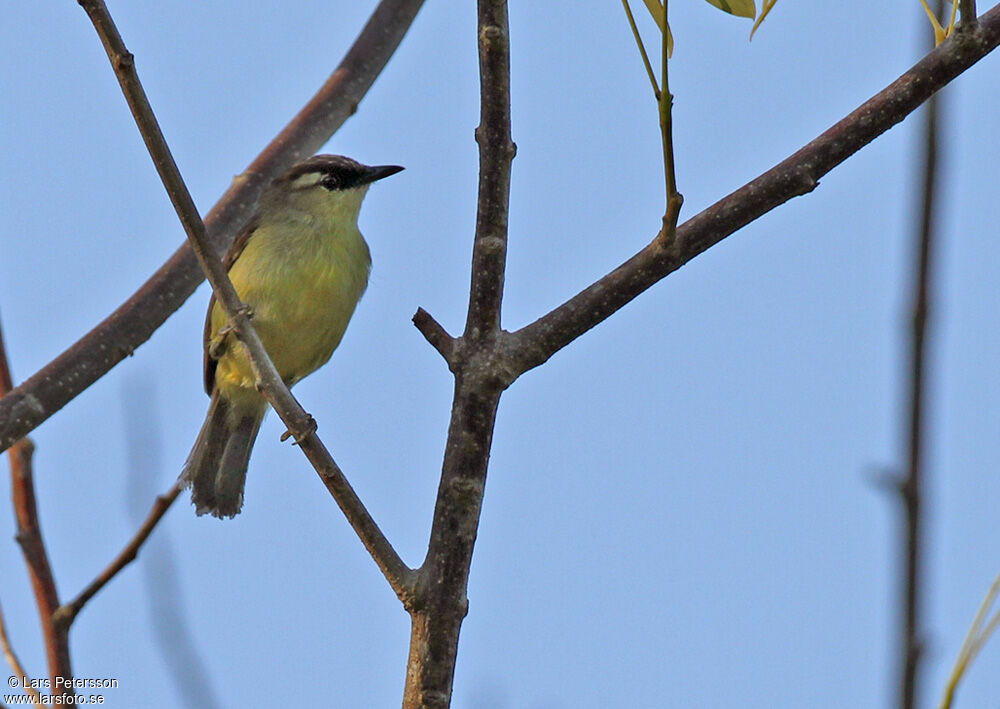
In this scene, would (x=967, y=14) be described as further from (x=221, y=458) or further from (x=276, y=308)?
(x=221, y=458)

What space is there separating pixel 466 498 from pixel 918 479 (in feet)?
5.12

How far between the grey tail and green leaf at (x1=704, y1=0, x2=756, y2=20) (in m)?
3.82

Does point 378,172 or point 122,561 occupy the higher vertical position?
point 378,172

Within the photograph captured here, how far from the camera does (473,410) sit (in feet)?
9.17

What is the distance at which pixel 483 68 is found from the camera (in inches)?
108

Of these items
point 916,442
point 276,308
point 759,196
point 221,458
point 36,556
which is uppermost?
point 276,308

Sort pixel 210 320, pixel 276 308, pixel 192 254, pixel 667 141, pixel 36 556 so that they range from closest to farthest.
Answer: pixel 667 141 → pixel 36 556 → pixel 192 254 → pixel 276 308 → pixel 210 320

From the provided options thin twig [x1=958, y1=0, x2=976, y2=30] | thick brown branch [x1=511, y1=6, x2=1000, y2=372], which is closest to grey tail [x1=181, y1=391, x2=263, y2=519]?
thick brown branch [x1=511, y1=6, x2=1000, y2=372]

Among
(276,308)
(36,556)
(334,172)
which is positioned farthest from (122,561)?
(334,172)

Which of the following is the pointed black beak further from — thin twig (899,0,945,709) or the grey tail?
thin twig (899,0,945,709)

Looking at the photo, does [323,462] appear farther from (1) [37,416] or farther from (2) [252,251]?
(2) [252,251]

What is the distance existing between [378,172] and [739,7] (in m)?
4.30

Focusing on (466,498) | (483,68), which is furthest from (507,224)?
(466,498)

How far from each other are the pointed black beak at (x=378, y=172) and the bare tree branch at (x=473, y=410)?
398cm
